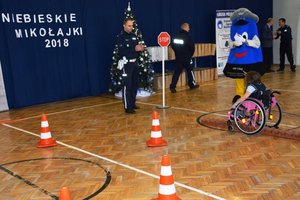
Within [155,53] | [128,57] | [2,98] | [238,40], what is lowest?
[2,98]

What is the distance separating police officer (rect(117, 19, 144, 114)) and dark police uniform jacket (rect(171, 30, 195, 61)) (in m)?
2.46

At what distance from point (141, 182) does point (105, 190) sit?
0.36m

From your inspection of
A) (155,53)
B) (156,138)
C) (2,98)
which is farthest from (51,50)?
(156,138)

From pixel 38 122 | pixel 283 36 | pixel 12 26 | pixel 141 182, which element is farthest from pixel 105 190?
pixel 283 36

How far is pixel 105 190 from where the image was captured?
134 inches

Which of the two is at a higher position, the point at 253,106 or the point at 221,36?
the point at 221,36

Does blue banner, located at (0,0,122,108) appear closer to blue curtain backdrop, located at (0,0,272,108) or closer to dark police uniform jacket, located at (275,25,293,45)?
blue curtain backdrop, located at (0,0,272,108)

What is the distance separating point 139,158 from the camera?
4.25 metres

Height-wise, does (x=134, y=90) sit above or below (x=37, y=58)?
below

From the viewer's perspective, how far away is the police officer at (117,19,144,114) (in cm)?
624

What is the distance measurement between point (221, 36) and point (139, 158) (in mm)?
8121

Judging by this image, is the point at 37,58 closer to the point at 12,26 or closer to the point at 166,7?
the point at 12,26

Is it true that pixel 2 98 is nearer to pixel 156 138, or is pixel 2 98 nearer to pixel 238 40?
pixel 156 138

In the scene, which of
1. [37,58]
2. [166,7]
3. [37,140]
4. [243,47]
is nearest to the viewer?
[37,140]
